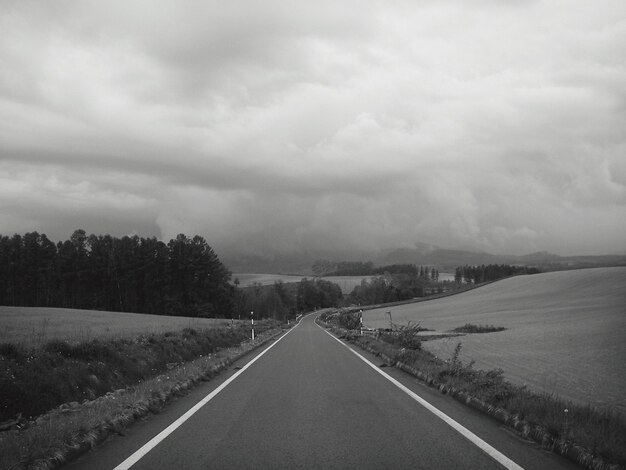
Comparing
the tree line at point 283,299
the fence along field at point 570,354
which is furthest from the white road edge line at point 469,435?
the tree line at point 283,299

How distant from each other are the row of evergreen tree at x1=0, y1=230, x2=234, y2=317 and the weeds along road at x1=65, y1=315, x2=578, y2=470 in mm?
91405

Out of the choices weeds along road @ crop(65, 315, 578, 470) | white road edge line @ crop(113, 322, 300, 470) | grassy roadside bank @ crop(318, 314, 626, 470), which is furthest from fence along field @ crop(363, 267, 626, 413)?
white road edge line @ crop(113, 322, 300, 470)

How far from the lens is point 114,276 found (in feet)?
333

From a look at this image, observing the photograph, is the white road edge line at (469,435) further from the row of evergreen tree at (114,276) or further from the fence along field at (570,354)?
the row of evergreen tree at (114,276)

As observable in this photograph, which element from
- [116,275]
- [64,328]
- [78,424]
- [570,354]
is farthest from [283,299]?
[78,424]

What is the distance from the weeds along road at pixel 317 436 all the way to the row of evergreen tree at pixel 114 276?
9140cm

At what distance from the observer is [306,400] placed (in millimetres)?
9688

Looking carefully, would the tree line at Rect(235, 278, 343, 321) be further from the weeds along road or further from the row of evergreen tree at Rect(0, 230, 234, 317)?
the weeds along road

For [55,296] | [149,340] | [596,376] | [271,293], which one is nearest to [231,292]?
[55,296]

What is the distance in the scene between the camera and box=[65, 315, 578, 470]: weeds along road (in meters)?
5.64

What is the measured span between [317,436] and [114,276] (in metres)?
103

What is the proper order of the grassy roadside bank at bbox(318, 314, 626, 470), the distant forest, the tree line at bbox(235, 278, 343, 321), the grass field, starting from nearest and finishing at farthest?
the grassy roadside bank at bbox(318, 314, 626, 470)
the grass field
the distant forest
the tree line at bbox(235, 278, 343, 321)

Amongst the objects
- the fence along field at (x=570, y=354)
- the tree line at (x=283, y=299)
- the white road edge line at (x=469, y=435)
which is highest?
the white road edge line at (x=469, y=435)

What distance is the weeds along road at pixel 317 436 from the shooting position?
18.5 feet
